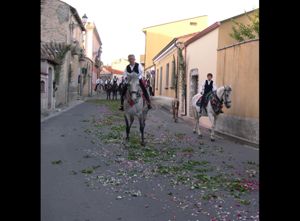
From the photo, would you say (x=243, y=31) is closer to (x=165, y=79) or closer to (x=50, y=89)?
(x=50, y=89)

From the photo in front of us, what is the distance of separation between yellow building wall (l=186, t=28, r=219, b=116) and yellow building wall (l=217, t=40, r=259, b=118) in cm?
239

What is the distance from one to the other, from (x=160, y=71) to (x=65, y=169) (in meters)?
32.7

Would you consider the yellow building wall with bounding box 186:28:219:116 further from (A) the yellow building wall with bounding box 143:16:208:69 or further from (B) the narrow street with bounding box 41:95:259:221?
(A) the yellow building wall with bounding box 143:16:208:69

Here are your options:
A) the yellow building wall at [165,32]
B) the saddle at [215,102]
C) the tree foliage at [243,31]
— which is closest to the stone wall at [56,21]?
the tree foliage at [243,31]

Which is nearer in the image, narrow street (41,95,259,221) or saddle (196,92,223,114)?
narrow street (41,95,259,221)

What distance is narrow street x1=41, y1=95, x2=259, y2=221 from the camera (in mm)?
5578

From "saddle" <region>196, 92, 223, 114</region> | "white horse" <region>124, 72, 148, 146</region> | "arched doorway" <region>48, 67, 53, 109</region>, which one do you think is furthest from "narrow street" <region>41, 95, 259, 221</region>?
"arched doorway" <region>48, 67, 53, 109</region>

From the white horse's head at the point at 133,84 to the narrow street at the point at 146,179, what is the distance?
1.35 m

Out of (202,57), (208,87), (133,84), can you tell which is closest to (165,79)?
(202,57)

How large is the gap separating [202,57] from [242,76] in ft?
23.8

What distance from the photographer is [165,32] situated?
5322 centimetres

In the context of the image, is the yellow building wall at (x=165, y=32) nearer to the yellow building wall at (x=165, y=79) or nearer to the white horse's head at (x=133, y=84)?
the yellow building wall at (x=165, y=79)
